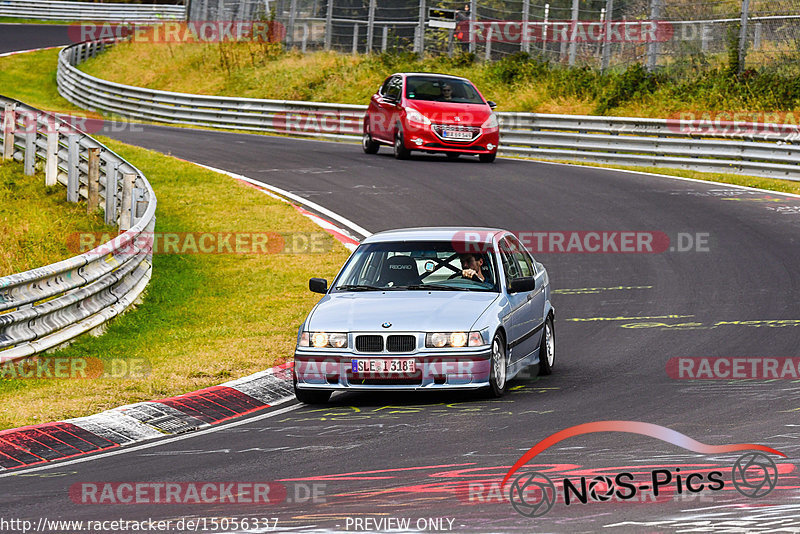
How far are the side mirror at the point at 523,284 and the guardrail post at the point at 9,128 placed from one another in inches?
563

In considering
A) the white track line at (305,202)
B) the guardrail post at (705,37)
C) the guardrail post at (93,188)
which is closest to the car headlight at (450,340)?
the white track line at (305,202)

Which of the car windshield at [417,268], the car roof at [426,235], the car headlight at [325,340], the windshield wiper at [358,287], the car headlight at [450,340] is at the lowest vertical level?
the car headlight at [325,340]

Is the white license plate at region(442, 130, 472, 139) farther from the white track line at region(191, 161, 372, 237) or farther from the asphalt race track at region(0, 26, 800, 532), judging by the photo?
the asphalt race track at region(0, 26, 800, 532)

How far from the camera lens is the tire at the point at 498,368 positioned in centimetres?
975

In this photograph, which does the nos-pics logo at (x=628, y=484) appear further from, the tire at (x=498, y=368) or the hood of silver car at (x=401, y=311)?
the hood of silver car at (x=401, y=311)

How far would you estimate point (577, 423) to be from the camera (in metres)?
8.61

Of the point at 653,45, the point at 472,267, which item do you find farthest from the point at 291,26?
the point at 472,267

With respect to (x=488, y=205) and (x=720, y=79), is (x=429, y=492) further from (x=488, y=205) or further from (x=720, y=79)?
(x=720, y=79)

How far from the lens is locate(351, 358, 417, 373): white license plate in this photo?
959cm

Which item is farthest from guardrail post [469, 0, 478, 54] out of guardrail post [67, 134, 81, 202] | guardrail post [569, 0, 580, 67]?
guardrail post [67, 134, 81, 202]

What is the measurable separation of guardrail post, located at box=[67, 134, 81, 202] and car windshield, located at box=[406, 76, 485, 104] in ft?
28.3

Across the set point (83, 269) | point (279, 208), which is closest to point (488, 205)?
point (279, 208)

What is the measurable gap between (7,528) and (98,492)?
846 mm

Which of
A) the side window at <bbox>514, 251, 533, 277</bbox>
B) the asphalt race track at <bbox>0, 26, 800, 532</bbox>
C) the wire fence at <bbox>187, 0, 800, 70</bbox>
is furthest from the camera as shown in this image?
the wire fence at <bbox>187, 0, 800, 70</bbox>
